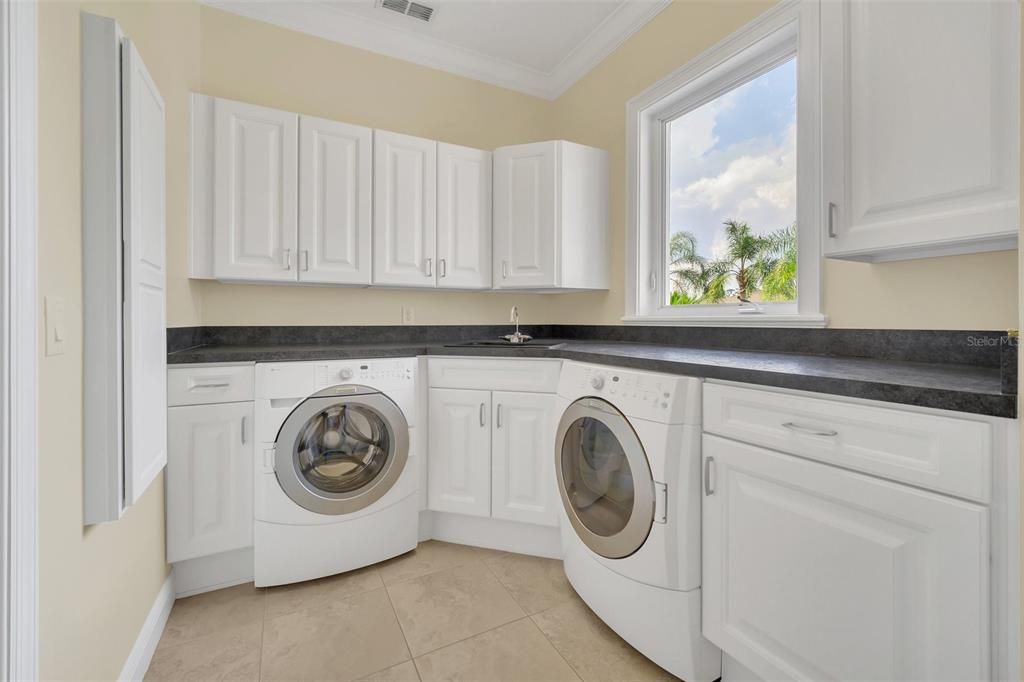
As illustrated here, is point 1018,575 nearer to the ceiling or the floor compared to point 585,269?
nearer to the floor

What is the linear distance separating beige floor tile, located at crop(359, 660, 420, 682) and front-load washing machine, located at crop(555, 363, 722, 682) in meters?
0.65

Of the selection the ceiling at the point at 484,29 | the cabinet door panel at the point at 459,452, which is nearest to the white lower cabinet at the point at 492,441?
the cabinet door panel at the point at 459,452

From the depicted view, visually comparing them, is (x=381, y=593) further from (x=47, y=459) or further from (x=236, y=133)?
(x=236, y=133)

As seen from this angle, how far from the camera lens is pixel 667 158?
98.5 inches

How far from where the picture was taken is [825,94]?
134 centimetres

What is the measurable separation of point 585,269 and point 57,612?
2369 mm

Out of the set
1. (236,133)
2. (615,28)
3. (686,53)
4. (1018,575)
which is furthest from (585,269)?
(1018,575)

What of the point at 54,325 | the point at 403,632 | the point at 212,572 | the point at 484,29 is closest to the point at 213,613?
the point at 212,572

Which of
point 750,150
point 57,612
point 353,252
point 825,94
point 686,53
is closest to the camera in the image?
point 57,612

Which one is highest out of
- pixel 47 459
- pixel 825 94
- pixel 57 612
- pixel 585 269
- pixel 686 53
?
pixel 686 53

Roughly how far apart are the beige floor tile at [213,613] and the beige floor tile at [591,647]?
1082mm

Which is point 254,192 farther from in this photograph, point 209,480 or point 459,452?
point 459,452

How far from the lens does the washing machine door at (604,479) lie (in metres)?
1.46

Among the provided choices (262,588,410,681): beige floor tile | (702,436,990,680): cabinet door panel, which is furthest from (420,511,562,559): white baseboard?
(702,436,990,680): cabinet door panel
